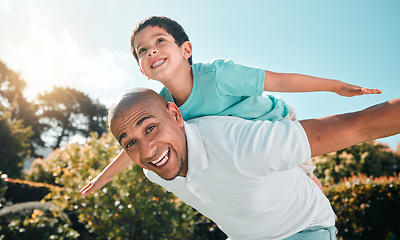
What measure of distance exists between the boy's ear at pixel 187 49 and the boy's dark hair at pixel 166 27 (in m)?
0.03

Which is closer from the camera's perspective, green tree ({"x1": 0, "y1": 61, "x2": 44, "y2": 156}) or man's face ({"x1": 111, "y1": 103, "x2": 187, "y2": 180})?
man's face ({"x1": 111, "y1": 103, "x2": 187, "y2": 180})

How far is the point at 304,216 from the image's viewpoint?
1.82 meters

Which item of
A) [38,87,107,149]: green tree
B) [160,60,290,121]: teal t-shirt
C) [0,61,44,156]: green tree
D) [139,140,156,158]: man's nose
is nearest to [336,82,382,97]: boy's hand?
[160,60,290,121]: teal t-shirt

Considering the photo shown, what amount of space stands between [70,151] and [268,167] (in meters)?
6.23

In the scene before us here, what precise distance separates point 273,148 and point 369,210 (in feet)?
20.6

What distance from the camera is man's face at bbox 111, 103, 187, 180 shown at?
5.90 ft

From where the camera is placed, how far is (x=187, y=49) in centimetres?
276

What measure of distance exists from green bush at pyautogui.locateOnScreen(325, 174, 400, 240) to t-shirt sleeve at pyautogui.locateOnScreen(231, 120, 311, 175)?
600 cm

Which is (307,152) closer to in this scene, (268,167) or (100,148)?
(268,167)

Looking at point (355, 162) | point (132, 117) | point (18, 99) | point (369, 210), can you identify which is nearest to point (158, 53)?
point (132, 117)

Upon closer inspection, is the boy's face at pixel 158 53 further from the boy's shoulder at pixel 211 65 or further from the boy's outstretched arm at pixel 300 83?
the boy's outstretched arm at pixel 300 83

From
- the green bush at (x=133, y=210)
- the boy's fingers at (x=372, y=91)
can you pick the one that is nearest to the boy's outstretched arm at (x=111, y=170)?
the boy's fingers at (x=372, y=91)

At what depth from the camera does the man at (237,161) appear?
1545 millimetres

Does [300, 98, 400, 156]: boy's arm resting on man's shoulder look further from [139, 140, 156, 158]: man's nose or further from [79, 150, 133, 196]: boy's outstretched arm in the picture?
[79, 150, 133, 196]: boy's outstretched arm
